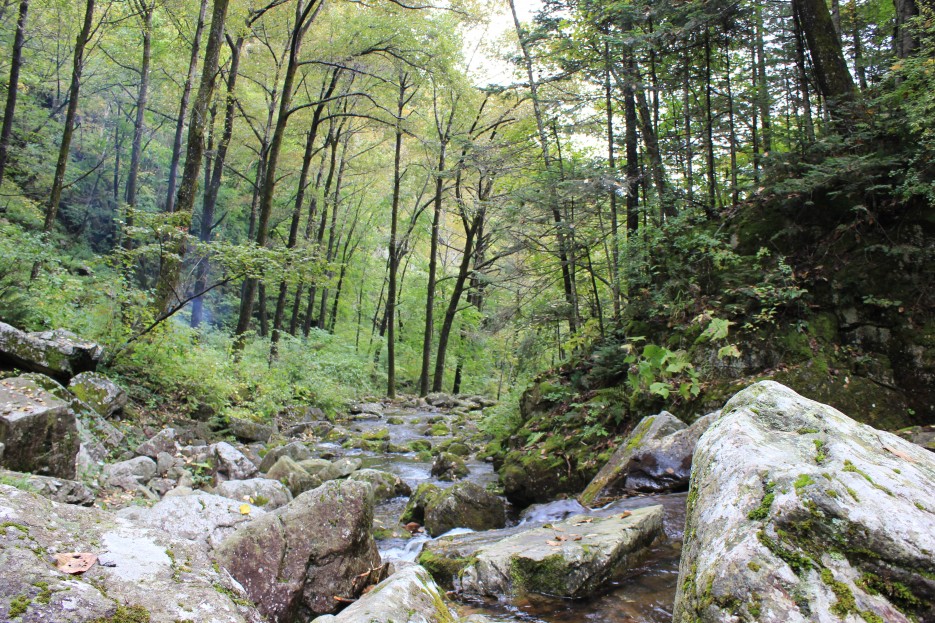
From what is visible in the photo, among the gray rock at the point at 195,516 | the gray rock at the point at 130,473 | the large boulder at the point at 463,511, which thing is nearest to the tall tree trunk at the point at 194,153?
the gray rock at the point at 130,473

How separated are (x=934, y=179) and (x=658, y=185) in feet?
15.4

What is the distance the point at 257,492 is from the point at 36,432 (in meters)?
2.22

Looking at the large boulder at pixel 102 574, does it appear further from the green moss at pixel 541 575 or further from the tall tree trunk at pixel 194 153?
the tall tree trunk at pixel 194 153

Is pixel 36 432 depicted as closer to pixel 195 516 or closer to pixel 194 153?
pixel 195 516

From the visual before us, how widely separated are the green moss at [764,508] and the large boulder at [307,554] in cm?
315

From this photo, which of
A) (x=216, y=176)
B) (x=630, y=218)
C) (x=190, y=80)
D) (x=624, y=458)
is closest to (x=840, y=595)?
(x=624, y=458)

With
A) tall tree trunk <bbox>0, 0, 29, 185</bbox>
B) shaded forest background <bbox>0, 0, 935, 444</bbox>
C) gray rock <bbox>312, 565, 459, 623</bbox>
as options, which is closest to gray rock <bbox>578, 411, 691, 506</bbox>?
shaded forest background <bbox>0, 0, 935, 444</bbox>

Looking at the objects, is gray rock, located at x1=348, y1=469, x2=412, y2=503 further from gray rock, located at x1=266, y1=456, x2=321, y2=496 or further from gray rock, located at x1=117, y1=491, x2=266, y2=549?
gray rock, located at x1=117, y1=491, x2=266, y2=549

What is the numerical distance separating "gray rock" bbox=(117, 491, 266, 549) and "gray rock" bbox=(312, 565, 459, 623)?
5.71 ft

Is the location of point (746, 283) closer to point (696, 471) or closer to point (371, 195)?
point (696, 471)

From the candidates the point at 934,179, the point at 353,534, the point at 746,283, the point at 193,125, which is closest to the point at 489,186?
the point at 193,125

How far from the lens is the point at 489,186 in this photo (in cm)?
2141

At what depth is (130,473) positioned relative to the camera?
5633 mm

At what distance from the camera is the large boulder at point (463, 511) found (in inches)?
249
